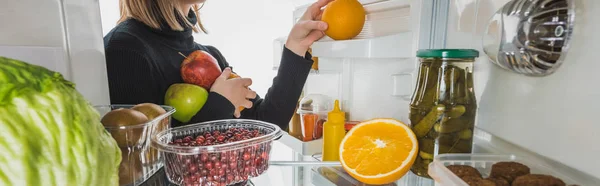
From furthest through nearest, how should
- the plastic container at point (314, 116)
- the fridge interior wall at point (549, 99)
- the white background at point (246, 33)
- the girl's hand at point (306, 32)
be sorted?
1. the white background at point (246, 33)
2. the plastic container at point (314, 116)
3. the girl's hand at point (306, 32)
4. the fridge interior wall at point (549, 99)

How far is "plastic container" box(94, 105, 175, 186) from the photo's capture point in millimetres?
378

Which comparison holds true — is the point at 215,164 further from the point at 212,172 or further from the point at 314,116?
the point at 314,116

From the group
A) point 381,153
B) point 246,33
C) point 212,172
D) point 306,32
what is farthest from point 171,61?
point 246,33

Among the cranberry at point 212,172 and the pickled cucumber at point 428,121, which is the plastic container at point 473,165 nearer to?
the pickled cucumber at point 428,121

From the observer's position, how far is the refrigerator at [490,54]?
305mm

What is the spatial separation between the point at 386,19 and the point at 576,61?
1.40ft

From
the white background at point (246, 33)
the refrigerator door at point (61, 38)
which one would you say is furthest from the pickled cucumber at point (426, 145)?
the white background at point (246, 33)

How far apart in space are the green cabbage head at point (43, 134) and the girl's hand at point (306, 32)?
575 millimetres

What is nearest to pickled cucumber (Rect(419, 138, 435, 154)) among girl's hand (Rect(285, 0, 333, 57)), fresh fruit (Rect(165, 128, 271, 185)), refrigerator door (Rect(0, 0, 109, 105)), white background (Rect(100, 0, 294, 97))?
fresh fruit (Rect(165, 128, 271, 185))

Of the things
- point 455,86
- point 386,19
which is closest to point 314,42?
point 386,19

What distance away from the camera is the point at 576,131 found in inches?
12.3

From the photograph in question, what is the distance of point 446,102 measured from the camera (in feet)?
1.50

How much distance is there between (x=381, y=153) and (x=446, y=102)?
117 mm

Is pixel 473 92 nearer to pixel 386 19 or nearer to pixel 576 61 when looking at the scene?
pixel 576 61
